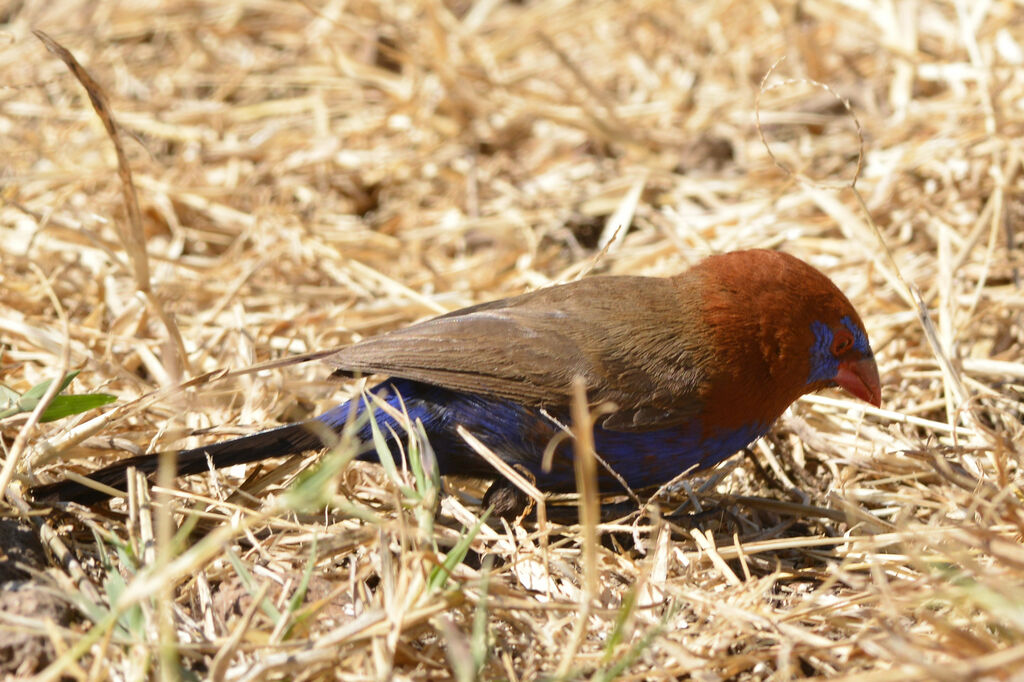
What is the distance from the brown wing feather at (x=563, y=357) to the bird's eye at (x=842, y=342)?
0.48 metres

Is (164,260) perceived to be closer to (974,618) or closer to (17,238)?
(17,238)

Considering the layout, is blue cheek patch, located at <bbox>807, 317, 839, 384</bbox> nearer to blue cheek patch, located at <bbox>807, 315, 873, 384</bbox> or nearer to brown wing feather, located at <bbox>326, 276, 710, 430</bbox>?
blue cheek patch, located at <bbox>807, 315, 873, 384</bbox>

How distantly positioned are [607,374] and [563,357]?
5.4 inches

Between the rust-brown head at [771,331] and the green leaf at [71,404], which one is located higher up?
the rust-brown head at [771,331]

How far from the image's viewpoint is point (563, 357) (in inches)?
125

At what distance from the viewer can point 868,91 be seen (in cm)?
603

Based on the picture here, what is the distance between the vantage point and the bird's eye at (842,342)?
3.43m

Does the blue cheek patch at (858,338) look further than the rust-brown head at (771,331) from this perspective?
Yes

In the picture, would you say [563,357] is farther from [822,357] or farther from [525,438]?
[822,357]

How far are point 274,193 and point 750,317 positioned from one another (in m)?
3.04

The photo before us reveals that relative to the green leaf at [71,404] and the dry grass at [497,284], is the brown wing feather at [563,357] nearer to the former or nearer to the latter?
the dry grass at [497,284]

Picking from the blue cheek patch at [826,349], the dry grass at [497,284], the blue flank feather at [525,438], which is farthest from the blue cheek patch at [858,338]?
the blue flank feather at [525,438]

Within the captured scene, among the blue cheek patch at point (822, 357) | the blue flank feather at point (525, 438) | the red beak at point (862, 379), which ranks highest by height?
the blue cheek patch at point (822, 357)

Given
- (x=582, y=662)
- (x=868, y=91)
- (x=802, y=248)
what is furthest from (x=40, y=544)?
→ (x=868, y=91)
